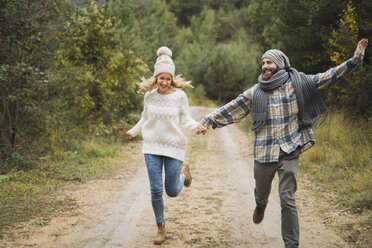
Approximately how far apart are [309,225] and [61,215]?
3545 millimetres

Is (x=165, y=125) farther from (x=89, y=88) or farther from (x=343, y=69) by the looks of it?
(x=89, y=88)

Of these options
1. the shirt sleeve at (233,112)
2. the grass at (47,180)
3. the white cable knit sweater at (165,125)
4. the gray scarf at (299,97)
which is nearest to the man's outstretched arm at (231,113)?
the shirt sleeve at (233,112)

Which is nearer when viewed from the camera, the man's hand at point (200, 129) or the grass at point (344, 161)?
the man's hand at point (200, 129)

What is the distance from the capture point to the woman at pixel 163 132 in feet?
14.3

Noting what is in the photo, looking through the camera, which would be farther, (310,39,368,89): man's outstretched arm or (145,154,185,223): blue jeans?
(145,154,185,223): blue jeans

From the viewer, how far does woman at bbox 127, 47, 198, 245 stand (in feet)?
14.3

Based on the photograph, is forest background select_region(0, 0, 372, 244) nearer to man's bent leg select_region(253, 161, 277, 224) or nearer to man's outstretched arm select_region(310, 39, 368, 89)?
man's bent leg select_region(253, 161, 277, 224)

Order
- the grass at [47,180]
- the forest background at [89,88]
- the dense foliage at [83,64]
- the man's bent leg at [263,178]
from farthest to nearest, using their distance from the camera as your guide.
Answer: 1. the dense foliage at [83,64]
2. the forest background at [89,88]
3. the grass at [47,180]
4. the man's bent leg at [263,178]

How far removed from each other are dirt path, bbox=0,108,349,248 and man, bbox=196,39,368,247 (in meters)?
0.84

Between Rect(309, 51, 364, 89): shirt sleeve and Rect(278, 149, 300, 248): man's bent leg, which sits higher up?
Rect(309, 51, 364, 89): shirt sleeve

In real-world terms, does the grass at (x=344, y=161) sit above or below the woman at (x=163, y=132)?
below

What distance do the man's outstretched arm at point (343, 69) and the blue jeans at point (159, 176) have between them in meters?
1.86

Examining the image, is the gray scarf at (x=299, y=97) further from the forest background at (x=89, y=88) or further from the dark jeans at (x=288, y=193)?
the forest background at (x=89, y=88)

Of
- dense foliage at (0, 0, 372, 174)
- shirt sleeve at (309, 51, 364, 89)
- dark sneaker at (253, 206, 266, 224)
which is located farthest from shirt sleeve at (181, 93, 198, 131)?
dense foliage at (0, 0, 372, 174)
